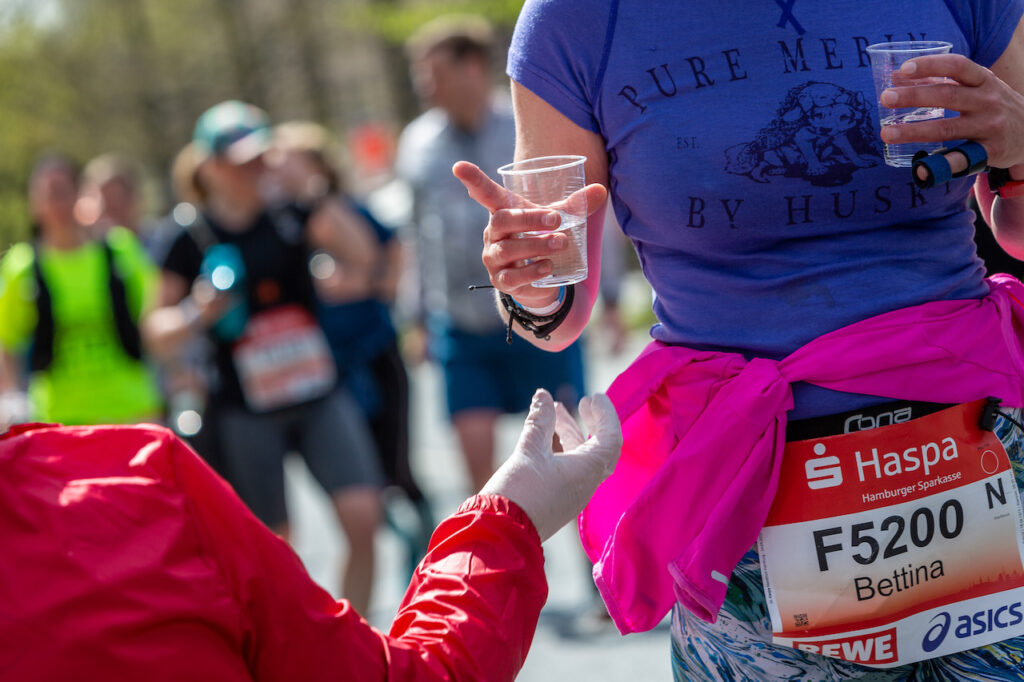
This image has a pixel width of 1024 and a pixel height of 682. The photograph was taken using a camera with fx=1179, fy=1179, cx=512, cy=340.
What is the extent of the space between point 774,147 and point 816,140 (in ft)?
0.22

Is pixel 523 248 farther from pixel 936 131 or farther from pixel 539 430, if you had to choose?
pixel 936 131

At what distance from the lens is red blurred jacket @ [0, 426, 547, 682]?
3.99 feet

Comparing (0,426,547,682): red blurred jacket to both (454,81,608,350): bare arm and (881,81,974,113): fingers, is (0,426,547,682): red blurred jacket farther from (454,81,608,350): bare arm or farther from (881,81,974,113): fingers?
(881,81,974,113): fingers

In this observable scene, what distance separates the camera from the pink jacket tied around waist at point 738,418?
185cm

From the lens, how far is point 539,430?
181 centimetres

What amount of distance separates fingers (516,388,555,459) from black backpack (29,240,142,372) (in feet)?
15.4

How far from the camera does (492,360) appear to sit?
5.34 m

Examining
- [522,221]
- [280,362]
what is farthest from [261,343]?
[522,221]

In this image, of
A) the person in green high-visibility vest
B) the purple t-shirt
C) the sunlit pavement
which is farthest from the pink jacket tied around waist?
the person in green high-visibility vest

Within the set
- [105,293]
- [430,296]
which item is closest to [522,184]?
[430,296]

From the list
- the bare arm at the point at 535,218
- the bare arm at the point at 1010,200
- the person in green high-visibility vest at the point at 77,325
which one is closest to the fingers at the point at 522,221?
the bare arm at the point at 535,218

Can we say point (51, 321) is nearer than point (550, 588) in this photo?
No

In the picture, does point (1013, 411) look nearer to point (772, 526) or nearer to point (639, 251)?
point (772, 526)

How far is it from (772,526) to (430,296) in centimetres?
389
